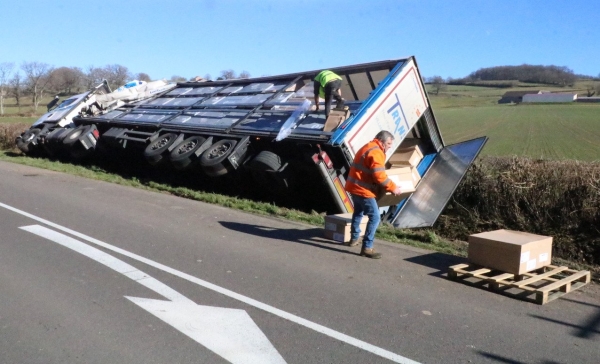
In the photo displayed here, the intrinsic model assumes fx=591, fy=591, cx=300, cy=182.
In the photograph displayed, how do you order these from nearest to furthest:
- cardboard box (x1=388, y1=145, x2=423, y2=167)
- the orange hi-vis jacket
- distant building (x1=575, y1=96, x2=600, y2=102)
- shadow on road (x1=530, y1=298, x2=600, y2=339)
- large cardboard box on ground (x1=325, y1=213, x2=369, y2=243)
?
1. shadow on road (x1=530, y1=298, x2=600, y2=339)
2. the orange hi-vis jacket
3. large cardboard box on ground (x1=325, y1=213, x2=369, y2=243)
4. cardboard box (x1=388, y1=145, x2=423, y2=167)
5. distant building (x1=575, y1=96, x2=600, y2=102)

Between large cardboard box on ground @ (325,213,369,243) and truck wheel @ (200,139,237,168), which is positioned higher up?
truck wheel @ (200,139,237,168)

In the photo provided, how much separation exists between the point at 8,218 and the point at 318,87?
554 cm

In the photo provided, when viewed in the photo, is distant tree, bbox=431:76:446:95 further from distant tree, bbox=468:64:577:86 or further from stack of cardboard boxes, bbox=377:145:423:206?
stack of cardboard boxes, bbox=377:145:423:206

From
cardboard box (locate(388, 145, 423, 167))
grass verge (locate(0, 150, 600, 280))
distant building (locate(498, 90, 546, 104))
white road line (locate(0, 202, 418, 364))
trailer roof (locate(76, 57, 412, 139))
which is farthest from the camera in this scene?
distant building (locate(498, 90, 546, 104))

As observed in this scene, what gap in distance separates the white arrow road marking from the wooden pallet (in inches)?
98.5

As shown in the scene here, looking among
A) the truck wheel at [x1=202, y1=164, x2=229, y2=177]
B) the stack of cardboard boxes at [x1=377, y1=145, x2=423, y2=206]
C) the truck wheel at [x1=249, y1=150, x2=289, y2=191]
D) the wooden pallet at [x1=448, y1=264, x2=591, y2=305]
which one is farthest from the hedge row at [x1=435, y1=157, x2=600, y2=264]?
the truck wheel at [x1=202, y1=164, x2=229, y2=177]

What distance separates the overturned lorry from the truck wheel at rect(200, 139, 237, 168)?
2 centimetres

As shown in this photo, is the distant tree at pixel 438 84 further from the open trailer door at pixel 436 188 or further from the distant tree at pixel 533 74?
the open trailer door at pixel 436 188

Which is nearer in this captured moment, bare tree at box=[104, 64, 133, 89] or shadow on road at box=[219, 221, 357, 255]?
shadow on road at box=[219, 221, 357, 255]

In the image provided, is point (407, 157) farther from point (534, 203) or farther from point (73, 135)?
point (73, 135)

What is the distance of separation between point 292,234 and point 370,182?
Result: 1.74 m

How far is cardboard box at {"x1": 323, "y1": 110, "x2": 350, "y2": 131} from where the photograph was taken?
984 cm

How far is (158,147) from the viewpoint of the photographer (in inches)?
514

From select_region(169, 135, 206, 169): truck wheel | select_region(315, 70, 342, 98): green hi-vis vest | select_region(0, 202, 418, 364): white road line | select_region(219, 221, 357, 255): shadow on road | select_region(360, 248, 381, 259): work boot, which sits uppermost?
select_region(315, 70, 342, 98): green hi-vis vest
